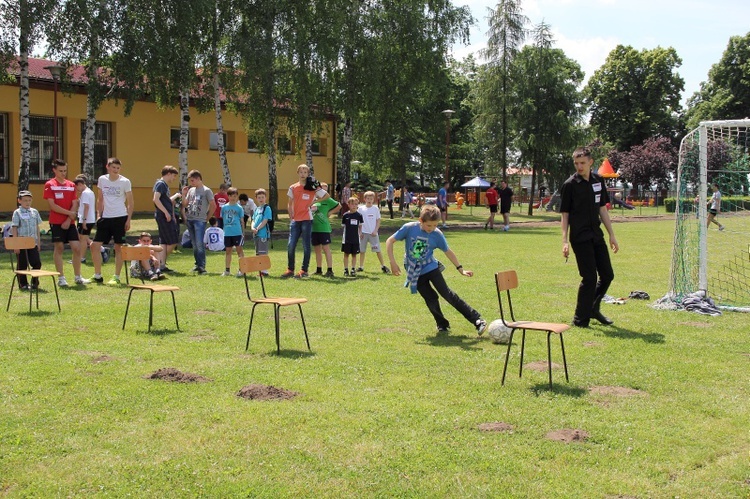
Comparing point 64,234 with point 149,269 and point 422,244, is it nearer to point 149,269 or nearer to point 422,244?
point 149,269

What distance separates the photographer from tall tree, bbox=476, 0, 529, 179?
40.8 metres

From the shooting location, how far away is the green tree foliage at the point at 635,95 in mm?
72375

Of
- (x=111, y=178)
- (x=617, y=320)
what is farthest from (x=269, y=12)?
(x=617, y=320)

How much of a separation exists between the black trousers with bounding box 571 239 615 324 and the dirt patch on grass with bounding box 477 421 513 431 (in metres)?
4.07

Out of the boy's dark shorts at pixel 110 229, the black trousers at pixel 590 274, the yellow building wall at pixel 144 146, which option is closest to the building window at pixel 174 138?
the yellow building wall at pixel 144 146

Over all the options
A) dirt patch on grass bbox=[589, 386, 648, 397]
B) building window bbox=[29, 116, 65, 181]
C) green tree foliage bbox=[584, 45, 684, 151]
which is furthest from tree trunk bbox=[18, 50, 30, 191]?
green tree foliage bbox=[584, 45, 684, 151]

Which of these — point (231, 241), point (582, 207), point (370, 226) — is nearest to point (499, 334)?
point (582, 207)

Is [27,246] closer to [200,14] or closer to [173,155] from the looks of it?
[200,14]

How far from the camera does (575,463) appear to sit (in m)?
4.71

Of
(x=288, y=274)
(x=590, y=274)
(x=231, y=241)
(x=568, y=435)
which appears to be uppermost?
(x=231, y=241)

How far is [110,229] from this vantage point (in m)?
12.4

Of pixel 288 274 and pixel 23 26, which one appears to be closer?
pixel 288 274

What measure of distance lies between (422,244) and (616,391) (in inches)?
122

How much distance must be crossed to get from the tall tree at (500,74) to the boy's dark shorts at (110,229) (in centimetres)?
3204
